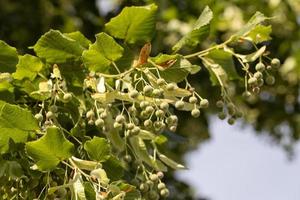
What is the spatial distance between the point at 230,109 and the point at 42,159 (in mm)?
341

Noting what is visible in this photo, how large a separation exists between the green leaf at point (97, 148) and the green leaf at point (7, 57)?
0.61 feet

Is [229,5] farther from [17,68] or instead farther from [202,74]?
[17,68]

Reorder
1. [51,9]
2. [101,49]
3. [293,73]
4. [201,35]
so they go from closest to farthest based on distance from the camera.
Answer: [101,49] → [201,35] → [51,9] → [293,73]

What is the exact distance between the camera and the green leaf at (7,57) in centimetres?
130

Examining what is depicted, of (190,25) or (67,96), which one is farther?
(190,25)

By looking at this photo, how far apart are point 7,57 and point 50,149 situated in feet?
0.63

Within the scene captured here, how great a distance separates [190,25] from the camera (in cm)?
307

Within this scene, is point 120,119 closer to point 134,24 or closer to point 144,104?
point 144,104

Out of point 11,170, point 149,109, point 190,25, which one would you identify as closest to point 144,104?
point 149,109

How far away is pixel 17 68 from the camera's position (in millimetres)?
1396

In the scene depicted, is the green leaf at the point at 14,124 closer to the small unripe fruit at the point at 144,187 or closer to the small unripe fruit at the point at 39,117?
the small unripe fruit at the point at 39,117

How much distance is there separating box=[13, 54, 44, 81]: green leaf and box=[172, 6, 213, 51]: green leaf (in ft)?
0.76

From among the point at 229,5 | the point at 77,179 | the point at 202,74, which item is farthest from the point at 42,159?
the point at 229,5

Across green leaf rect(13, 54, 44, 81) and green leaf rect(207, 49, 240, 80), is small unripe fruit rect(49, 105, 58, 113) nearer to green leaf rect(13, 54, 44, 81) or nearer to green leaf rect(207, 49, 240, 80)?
green leaf rect(13, 54, 44, 81)
